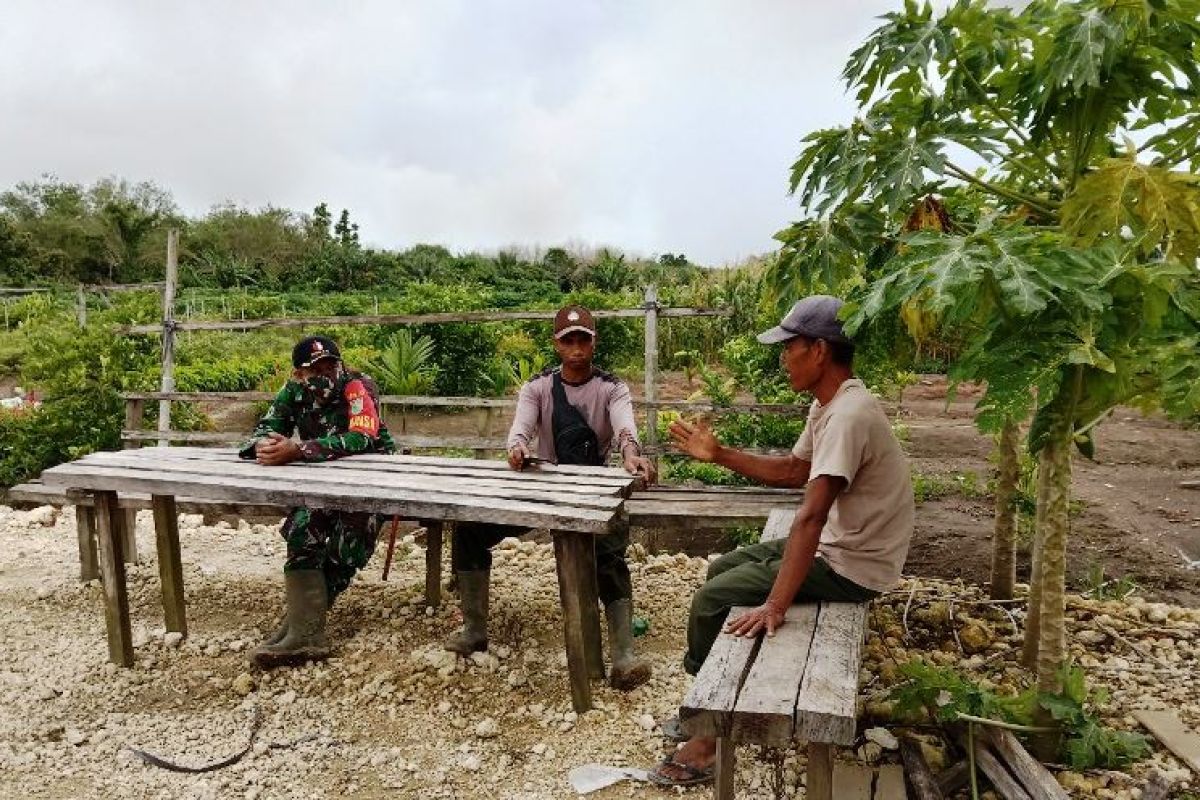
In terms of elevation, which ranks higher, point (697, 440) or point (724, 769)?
point (697, 440)

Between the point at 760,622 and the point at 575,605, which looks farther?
the point at 575,605

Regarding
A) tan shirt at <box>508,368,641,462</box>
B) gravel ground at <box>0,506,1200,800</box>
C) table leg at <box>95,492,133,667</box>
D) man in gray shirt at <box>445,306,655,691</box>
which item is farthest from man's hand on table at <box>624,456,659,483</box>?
table leg at <box>95,492,133,667</box>

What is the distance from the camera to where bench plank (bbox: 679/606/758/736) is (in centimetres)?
199

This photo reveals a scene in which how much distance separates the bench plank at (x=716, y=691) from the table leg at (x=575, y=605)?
0.93 meters

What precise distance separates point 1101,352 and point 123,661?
Result: 389 cm

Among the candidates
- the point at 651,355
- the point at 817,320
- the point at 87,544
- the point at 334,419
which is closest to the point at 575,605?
the point at 817,320

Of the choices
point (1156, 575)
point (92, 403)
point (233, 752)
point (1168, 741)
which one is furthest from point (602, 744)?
point (92, 403)

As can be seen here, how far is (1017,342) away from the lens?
2.08 metres

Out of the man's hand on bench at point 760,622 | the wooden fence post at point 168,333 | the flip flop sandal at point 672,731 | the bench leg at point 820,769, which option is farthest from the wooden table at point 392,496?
the wooden fence post at point 168,333

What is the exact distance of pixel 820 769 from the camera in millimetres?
2021

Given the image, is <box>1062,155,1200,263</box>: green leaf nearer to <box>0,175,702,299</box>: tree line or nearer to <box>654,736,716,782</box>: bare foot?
<box>654,736,716,782</box>: bare foot

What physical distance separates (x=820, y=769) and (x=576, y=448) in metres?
2.05

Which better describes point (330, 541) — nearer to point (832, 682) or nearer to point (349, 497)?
point (349, 497)

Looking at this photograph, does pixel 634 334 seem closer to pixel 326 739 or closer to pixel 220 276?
pixel 326 739
